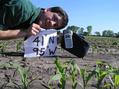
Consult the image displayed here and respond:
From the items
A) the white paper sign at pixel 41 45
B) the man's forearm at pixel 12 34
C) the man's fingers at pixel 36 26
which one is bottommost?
the white paper sign at pixel 41 45

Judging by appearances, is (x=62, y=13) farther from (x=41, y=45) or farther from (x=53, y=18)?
(x=41, y=45)

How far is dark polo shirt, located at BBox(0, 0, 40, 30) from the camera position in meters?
3.21

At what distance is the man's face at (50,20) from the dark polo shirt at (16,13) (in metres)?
0.08

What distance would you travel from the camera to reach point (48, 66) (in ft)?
21.1

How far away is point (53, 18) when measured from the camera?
3.31 metres

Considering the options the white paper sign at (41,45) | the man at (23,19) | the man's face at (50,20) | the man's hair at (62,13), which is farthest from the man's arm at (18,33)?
the white paper sign at (41,45)

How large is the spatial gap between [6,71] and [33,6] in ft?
8.41

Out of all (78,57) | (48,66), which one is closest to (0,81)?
(48,66)

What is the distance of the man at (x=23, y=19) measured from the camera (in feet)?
10.5

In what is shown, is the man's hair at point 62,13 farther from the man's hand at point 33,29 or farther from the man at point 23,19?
the man's hand at point 33,29

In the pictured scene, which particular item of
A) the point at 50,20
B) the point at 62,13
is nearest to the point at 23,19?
the point at 50,20

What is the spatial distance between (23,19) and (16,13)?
2.7 inches

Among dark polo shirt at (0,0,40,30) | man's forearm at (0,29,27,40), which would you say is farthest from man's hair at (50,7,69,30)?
man's forearm at (0,29,27,40)

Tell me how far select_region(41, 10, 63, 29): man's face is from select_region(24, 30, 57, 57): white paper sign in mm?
480
